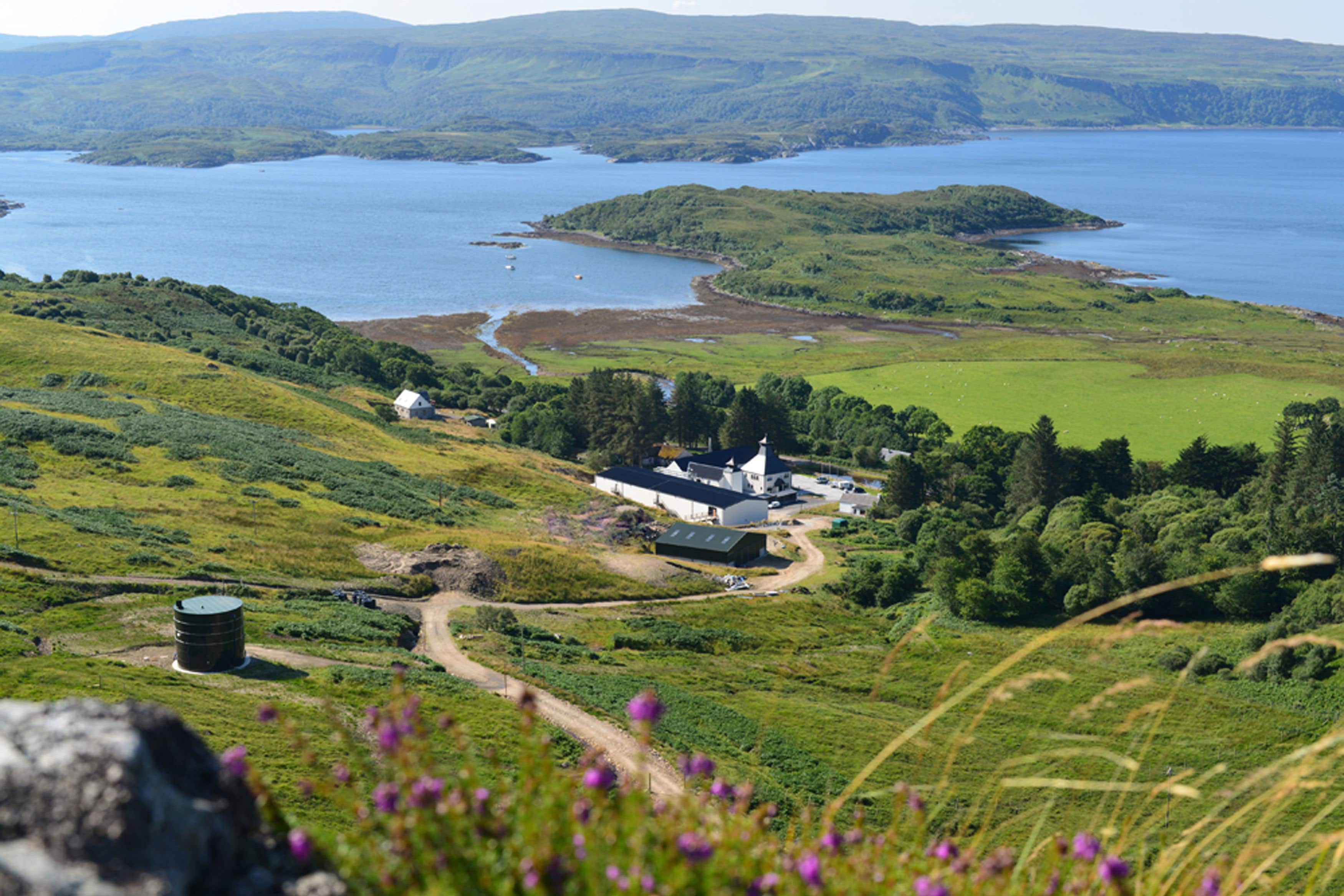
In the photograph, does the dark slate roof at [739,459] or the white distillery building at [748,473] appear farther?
the dark slate roof at [739,459]

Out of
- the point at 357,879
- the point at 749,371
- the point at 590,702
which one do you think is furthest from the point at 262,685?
the point at 749,371

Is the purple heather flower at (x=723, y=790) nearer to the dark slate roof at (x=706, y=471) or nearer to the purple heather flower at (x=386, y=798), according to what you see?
the purple heather flower at (x=386, y=798)

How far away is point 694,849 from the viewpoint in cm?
402

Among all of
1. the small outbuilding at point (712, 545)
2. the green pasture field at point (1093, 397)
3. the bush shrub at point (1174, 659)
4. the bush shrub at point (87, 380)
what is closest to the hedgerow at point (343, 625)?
the small outbuilding at point (712, 545)

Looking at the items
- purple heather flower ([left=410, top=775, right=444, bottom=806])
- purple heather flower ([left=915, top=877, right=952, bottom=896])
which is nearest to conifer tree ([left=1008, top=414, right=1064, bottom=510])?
purple heather flower ([left=915, top=877, right=952, bottom=896])

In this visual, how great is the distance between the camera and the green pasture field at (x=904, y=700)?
27.5 metres

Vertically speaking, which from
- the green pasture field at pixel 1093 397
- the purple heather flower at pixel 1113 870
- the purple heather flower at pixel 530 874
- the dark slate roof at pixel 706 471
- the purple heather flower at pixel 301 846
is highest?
the purple heather flower at pixel 301 846

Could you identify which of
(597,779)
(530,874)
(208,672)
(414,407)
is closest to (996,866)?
(597,779)

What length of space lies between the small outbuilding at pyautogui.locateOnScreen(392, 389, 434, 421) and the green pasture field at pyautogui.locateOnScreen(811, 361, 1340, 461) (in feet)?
132

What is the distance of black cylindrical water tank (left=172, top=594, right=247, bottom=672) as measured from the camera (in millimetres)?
27172

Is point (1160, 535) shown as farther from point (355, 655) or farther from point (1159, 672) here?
point (355, 655)

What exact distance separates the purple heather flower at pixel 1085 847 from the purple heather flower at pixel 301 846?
3086 mm

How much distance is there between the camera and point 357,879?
3.89m

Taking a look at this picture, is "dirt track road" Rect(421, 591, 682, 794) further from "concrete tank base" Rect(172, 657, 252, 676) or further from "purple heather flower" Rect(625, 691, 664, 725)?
"purple heather flower" Rect(625, 691, 664, 725)
